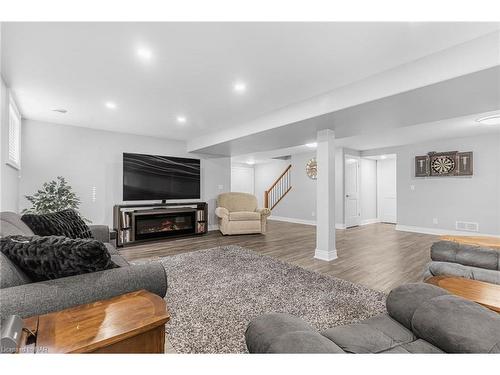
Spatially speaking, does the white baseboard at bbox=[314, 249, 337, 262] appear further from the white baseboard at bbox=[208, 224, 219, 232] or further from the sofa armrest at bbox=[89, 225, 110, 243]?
the white baseboard at bbox=[208, 224, 219, 232]

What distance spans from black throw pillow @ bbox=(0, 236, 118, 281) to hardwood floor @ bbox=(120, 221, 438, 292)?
8.72 ft

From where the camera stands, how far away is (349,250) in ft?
13.8

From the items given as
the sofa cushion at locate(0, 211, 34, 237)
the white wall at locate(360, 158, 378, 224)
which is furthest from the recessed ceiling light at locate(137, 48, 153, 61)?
the white wall at locate(360, 158, 378, 224)

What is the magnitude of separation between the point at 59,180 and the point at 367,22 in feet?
16.5

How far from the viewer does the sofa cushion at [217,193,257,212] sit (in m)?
6.04

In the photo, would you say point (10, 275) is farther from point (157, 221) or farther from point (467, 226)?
point (467, 226)

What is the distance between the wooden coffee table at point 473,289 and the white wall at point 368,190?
5.98 metres

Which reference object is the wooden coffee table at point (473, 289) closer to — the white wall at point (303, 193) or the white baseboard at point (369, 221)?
the white wall at point (303, 193)

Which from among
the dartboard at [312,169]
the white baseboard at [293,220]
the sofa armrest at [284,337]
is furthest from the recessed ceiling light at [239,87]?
the white baseboard at [293,220]

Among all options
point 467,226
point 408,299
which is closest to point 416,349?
point 408,299

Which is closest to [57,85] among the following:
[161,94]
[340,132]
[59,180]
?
[161,94]
